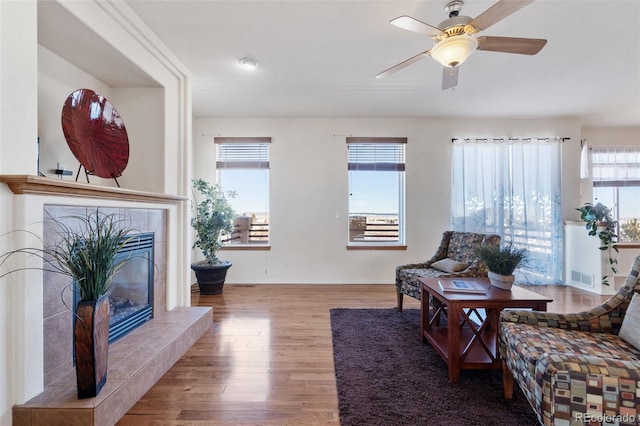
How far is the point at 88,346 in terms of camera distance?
55.6 inches

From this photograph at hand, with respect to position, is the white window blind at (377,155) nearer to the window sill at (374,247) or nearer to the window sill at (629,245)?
the window sill at (374,247)

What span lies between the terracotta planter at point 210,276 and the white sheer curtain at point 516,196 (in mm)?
3548

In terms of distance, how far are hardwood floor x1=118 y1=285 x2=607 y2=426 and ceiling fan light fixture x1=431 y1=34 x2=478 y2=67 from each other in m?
2.28

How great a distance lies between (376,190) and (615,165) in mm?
4137

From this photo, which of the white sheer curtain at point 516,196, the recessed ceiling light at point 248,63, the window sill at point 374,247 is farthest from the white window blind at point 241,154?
the white sheer curtain at point 516,196

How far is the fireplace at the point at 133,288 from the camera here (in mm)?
2119

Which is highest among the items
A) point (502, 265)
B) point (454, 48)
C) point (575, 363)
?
point (454, 48)

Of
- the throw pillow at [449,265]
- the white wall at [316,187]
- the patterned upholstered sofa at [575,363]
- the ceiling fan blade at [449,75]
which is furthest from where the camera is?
the white wall at [316,187]

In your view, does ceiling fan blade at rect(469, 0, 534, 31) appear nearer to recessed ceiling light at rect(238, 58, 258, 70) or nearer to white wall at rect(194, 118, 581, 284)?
recessed ceiling light at rect(238, 58, 258, 70)

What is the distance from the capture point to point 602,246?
3.91 meters

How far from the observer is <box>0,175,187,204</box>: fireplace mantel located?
1309mm

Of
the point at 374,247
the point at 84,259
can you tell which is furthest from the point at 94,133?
the point at 374,247

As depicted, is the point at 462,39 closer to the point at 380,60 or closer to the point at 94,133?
the point at 380,60

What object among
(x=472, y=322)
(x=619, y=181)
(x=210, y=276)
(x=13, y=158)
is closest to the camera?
(x=13, y=158)
